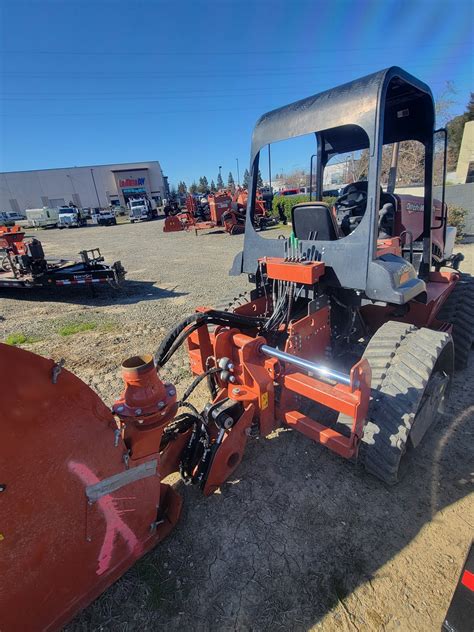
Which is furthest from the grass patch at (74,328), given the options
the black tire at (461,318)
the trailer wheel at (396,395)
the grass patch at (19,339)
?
the black tire at (461,318)

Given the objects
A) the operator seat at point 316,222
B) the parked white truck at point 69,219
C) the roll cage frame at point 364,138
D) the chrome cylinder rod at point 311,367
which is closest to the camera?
the chrome cylinder rod at point 311,367

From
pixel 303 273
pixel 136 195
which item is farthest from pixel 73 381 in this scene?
pixel 136 195

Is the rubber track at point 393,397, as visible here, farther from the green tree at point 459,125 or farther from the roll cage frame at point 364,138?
the green tree at point 459,125

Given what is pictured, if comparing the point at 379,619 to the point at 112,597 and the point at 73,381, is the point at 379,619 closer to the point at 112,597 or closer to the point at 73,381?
the point at 112,597

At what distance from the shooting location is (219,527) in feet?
7.64

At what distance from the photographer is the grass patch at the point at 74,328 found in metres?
6.19

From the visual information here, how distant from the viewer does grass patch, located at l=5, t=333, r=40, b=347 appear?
229 inches

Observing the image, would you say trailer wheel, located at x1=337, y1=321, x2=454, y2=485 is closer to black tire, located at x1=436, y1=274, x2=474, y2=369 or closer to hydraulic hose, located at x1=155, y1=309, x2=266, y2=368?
hydraulic hose, located at x1=155, y1=309, x2=266, y2=368

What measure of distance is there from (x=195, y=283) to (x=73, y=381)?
25.2 feet

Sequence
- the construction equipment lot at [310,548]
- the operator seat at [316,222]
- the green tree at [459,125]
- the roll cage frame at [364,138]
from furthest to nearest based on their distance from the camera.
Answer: the green tree at [459,125] < the operator seat at [316,222] < the roll cage frame at [364,138] < the construction equipment lot at [310,548]

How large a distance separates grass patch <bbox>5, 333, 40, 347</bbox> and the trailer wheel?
5.59 m

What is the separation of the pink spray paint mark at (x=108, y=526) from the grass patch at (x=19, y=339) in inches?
198

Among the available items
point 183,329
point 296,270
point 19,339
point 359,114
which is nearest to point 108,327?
point 19,339

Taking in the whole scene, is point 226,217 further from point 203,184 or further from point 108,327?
point 203,184
